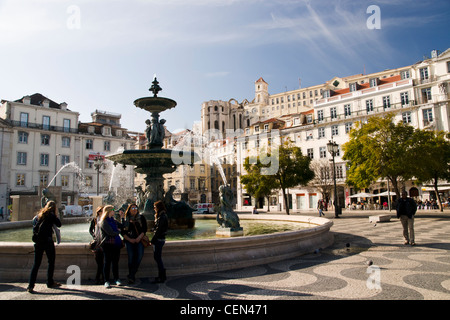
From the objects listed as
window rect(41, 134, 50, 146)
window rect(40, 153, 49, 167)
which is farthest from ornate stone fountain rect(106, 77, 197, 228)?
window rect(41, 134, 50, 146)

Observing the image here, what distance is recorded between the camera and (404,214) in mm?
9070

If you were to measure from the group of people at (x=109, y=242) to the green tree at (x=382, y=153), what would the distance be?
766 inches

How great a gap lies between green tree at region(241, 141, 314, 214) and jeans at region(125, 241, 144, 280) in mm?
23083

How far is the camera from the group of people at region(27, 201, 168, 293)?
518cm

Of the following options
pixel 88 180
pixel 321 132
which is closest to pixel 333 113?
pixel 321 132

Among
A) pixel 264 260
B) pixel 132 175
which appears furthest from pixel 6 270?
pixel 132 175

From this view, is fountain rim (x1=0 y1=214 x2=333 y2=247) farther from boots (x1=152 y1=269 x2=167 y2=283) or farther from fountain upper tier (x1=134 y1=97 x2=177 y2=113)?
fountain upper tier (x1=134 y1=97 x2=177 y2=113)

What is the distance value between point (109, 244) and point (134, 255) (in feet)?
1.73

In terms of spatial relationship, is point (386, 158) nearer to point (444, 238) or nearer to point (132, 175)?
point (444, 238)

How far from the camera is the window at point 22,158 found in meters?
40.8

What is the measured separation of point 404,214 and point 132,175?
154 feet

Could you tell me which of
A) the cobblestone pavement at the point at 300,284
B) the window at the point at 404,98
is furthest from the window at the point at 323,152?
the cobblestone pavement at the point at 300,284

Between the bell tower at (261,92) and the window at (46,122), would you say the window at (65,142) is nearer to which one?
the window at (46,122)

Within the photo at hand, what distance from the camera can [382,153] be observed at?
21.8 meters
